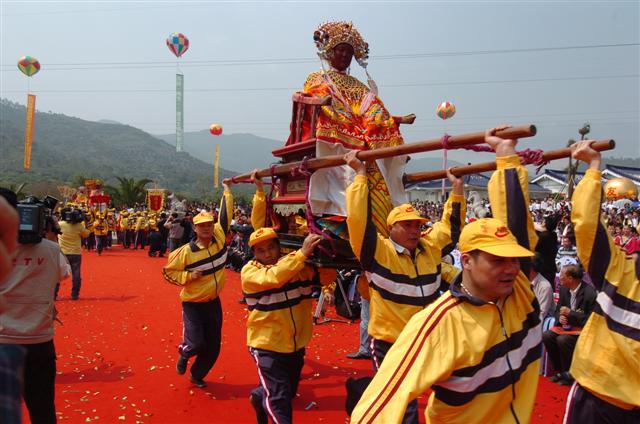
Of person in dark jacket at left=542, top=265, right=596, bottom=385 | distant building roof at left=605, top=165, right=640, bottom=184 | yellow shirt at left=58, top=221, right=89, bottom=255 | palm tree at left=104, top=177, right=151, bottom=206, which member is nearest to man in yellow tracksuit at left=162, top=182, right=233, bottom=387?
person in dark jacket at left=542, top=265, right=596, bottom=385

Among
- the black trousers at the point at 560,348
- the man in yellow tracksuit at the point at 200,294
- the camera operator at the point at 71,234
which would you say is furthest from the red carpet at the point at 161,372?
the camera operator at the point at 71,234

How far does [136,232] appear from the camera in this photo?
22.2 meters

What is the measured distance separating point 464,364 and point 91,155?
395 ft

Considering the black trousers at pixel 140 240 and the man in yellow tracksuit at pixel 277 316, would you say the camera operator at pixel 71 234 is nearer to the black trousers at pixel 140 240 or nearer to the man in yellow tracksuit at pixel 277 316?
the man in yellow tracksuit at pixel 277 316

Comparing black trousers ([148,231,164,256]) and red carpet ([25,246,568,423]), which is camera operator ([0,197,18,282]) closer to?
red carpet ([25,246,568,423])

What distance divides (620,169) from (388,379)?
2490 cm

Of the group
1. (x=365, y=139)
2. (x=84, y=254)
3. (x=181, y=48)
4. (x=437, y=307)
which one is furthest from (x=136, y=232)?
(x=437, y=307)

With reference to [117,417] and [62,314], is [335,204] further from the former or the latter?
[62,314]

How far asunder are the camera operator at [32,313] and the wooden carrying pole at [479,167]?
318cm

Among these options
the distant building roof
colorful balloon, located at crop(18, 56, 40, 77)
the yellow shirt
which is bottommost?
the yellow shirt

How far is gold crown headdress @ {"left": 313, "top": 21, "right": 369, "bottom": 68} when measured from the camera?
460 centimetres

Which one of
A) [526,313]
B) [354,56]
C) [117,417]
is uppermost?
[354,56]

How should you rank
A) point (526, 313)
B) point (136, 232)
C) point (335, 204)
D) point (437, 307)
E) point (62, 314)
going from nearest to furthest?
1. point (437, 307)
2. point (526, 313)
3. point (335, 204)
4. point (62, 314)
5. point (136, 232)

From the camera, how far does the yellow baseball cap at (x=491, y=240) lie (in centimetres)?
218
